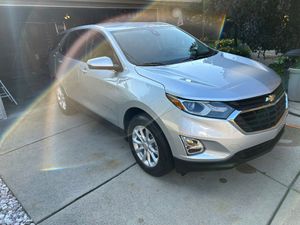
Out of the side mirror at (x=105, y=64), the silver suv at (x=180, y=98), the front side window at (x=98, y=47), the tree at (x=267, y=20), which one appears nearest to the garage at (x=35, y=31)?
the tree at (x=267, y=20)

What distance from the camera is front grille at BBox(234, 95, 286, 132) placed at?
2188mm

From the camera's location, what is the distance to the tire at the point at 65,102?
4.65 metres

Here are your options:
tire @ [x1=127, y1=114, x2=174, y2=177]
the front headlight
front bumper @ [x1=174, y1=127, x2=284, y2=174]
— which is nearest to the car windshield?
tire @ [x1=127, y1=114, x2=174, y2=177]

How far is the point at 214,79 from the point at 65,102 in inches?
130

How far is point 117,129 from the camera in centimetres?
331

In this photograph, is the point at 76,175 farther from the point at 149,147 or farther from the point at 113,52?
the point at 113,52

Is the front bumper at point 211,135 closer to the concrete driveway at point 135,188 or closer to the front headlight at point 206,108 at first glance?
the front headlight at point 206,108

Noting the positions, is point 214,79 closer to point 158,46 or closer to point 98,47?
point 158,46

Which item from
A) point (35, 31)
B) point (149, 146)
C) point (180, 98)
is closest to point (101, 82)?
point (149, 146)

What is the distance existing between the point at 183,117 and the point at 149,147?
72 cm

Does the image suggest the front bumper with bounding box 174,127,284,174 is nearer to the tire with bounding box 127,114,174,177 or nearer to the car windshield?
the tire with bounding box 127,114,174,177

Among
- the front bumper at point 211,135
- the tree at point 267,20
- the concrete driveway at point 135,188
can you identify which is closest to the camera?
the front bumper at point 211,135

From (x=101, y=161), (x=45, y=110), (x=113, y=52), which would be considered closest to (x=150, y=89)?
(x=113, y=52)

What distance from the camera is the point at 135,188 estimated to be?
107 inches
